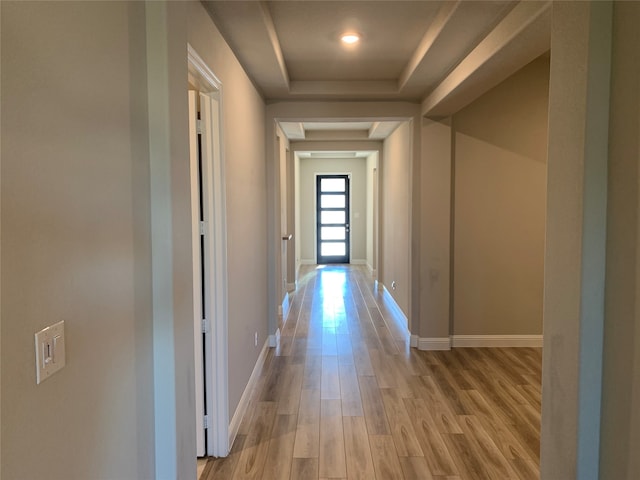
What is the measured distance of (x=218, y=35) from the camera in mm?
2422

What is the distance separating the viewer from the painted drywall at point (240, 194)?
7.77 feet

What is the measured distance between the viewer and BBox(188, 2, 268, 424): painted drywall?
93.3 inches

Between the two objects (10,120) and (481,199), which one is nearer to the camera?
(10,120)

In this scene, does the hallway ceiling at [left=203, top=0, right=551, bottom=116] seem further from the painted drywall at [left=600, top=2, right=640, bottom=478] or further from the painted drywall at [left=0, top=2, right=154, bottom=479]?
the painted drywall at [left=0, top=2, right=154, bottom=479]

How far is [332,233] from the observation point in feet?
33.9

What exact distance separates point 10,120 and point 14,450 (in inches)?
24.7

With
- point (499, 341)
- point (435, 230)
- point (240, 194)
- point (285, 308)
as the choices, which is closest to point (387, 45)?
point (240, 194)

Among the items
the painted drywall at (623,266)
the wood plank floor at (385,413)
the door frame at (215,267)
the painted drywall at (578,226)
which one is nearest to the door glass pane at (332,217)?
the wood plank floor at (385,413)

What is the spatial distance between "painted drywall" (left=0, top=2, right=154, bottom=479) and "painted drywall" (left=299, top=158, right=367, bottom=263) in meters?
8.70

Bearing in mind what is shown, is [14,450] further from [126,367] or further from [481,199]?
[481,199]

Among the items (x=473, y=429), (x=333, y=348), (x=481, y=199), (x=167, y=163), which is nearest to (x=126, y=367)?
(x=167, y=163)

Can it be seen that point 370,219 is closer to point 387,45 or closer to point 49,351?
point 387,45

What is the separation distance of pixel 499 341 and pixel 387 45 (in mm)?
3126

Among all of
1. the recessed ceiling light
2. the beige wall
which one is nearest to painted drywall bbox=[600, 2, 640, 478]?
the recessed ceiling light
